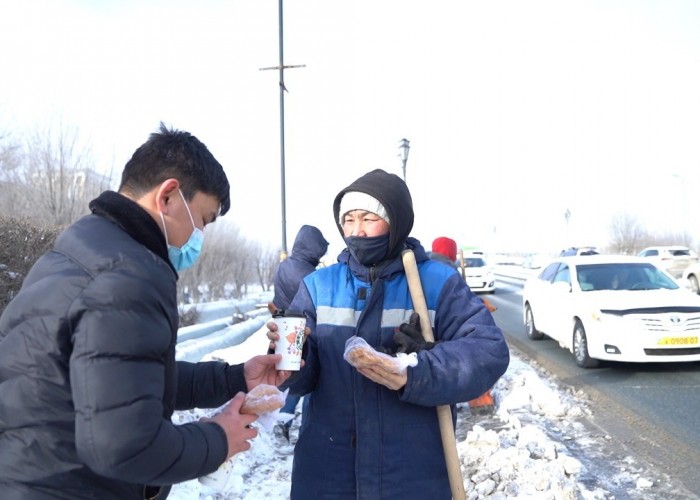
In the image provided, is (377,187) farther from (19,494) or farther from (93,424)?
(19,494)

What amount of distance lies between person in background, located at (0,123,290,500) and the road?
14.5ft

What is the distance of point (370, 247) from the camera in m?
2.32

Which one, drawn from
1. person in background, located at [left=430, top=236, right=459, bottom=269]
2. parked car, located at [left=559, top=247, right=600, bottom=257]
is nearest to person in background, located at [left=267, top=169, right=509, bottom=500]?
person in background, located at [left=430, top=236, right=459, bottom=269]

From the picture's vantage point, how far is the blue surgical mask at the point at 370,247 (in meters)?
2.32

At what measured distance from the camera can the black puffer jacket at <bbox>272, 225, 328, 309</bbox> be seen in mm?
5434

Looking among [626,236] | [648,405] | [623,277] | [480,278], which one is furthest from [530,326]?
[626,236]

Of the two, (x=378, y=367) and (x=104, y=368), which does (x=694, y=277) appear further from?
(x=104, y=368)

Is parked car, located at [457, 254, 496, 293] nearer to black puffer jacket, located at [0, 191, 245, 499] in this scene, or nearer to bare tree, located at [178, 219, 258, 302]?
bare tree, located at [178, 219, 258, 302]

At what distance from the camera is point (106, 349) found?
1.26 metres

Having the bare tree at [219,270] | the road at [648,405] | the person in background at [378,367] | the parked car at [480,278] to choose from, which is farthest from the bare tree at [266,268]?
the person in background at [378,367]

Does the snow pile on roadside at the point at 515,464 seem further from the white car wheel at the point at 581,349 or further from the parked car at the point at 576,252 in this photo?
the parked car at the point at 576,252

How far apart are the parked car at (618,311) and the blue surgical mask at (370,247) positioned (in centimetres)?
649

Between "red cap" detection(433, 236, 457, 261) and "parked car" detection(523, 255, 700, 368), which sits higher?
"red cap" detection(433, 236, 457, 261)

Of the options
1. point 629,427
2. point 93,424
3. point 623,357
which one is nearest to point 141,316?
point 93,424
